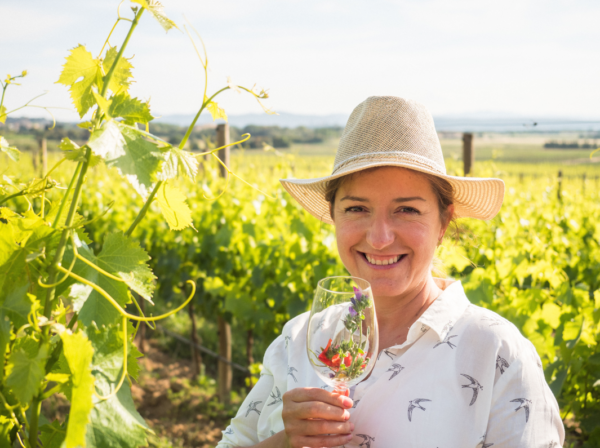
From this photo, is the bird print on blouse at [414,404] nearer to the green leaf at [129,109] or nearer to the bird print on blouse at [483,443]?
the bird print on blouse at [483,443]

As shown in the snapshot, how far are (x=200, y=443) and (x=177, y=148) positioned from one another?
4.50m

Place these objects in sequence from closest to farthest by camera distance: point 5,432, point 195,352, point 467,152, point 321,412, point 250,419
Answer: point 5,432
point 321,412
point 250,419
point 195,352
point 467,152

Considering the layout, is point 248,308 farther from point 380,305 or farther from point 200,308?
point 380,305

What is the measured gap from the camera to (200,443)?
15.7ft

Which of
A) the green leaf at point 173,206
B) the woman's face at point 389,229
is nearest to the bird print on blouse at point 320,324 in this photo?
the woman's face at point 389,229

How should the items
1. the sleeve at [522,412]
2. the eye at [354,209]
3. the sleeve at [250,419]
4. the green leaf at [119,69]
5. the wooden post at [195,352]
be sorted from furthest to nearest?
1. the wooden post at [195,352]
2. the sleeve at [250,419]
3. the eye at [354,209]
4. the sleeve at [522,412]
5. the green leaf at [119,69]

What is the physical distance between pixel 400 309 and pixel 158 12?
1.36 metres

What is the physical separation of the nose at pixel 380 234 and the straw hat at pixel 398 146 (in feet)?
0.61

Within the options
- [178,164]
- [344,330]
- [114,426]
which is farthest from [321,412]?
[178,164]

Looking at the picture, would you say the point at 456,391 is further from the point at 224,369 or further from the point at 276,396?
the point at 224,369

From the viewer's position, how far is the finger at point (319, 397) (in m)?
1.35

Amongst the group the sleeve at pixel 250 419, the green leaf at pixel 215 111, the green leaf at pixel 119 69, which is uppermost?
the green leaf at pixel 119 69

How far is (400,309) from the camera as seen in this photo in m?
1.87

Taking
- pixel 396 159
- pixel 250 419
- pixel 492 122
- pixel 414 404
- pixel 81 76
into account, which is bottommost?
pixel 250 419
